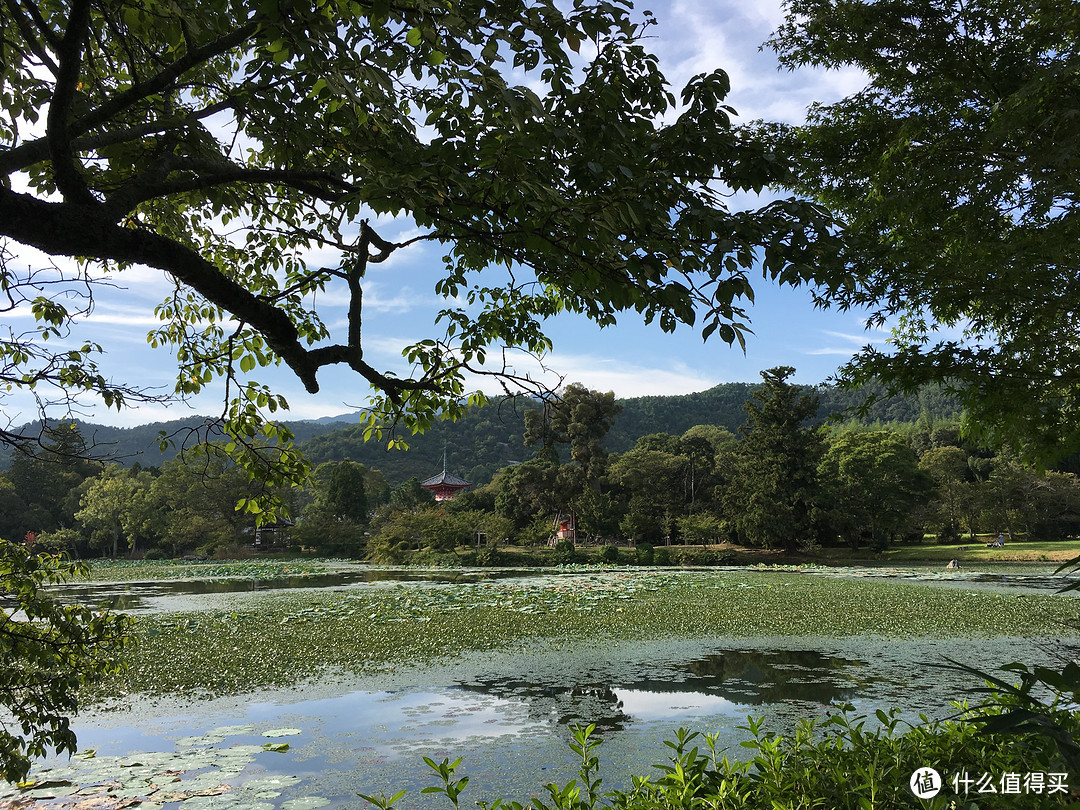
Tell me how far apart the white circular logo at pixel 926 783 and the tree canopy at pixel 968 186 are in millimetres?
3705

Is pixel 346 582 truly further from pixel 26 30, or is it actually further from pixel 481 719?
pixel 26 30

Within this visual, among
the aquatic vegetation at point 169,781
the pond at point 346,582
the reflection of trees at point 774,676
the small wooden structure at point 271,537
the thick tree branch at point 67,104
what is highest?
the thick tree branch at point 67,104

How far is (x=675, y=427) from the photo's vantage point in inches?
2773

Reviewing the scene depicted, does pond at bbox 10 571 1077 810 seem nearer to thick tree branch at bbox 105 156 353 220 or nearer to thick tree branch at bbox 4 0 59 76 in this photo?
thick tree branch at bbox 105 156 353 220

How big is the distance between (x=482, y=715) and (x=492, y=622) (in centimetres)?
542

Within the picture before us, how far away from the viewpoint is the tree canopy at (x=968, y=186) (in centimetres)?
494

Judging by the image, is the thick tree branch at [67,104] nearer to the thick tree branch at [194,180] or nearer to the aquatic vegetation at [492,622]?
the thick tree branch at [194,180]

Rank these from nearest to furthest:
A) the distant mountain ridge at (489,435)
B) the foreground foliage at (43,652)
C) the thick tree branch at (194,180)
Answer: the thick tree branch at (194,180)
the foreground foliage at (43,652)
the distant mountain ridge at (489,435)

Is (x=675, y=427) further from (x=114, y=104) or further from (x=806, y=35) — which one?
(x=114, y=104)

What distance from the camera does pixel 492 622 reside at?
36.3 ft

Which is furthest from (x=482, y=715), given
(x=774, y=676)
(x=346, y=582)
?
(x=346, y=582)

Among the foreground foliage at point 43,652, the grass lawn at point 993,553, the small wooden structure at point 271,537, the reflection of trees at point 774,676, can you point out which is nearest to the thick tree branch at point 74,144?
the foreground foliage at point 43,652

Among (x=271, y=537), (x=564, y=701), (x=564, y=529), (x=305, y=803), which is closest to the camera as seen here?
(x=305, y=803)

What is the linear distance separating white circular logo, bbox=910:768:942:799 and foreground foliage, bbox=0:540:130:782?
296 centimetres
